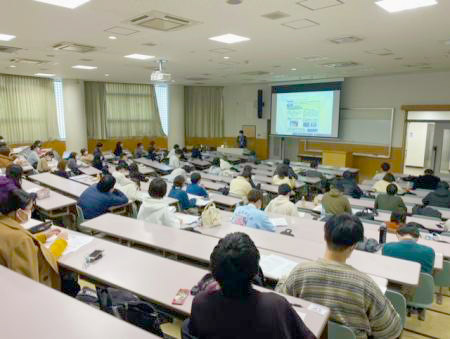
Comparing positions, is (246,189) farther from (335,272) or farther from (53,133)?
(53,133)

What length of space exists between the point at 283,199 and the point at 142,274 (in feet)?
9.46

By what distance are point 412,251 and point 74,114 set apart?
12.1 meters

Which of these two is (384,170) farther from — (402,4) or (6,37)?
(6,37)

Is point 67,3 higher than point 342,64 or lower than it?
lower

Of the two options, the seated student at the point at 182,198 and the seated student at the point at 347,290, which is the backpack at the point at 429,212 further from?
the seated student at the point at 347,290

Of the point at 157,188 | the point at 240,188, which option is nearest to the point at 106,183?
the point at 157,188

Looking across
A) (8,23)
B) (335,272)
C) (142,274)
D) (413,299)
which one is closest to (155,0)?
(8,23)

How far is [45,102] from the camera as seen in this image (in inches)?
480

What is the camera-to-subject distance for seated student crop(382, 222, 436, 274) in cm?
307

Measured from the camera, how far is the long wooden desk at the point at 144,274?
6.70ft

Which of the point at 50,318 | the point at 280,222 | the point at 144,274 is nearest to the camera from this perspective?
the point at 50,318

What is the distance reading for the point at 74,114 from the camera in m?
12.2

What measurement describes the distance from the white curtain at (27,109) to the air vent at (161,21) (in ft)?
29.4

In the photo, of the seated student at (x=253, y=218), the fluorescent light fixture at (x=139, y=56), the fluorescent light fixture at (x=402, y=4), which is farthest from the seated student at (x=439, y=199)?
the fluorescent light fixture at (x=139, y=56)
